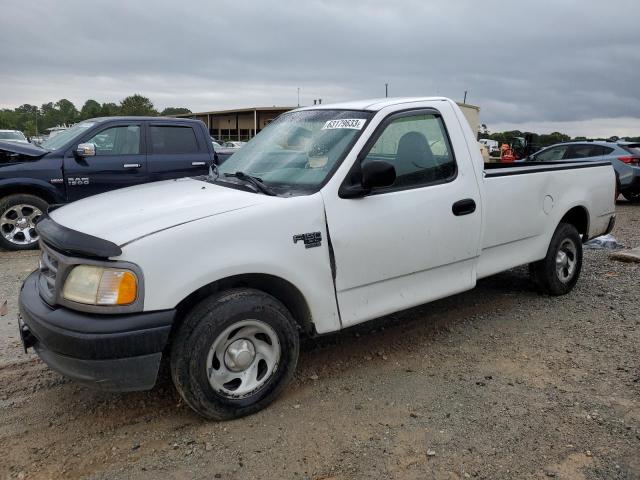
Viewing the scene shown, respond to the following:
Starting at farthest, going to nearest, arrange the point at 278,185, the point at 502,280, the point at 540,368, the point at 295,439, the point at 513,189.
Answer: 1. the point at 502,280
2. the point at 513,189
3. the point at 540,368
4. the point at 278,185
5. the point at 295,439

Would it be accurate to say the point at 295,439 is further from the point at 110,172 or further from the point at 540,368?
the point at 110,172

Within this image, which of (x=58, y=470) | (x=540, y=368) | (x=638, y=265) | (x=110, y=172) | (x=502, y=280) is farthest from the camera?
(x=110, y=172)

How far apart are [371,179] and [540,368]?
1.90 m

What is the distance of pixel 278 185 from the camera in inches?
139

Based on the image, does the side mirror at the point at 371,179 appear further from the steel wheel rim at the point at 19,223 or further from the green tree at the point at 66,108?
the green tree at the point at 66,108

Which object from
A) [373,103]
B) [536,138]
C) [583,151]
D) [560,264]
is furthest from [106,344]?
[536,138]

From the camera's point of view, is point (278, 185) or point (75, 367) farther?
point (278, 185)

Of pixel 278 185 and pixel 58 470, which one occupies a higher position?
pixel 278 185

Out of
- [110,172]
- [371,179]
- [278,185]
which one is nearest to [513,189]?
[371,179]

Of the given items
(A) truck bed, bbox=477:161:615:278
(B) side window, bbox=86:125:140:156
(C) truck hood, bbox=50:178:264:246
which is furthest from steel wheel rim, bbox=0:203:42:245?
(A) truck bed, bbox=477:161:615:278

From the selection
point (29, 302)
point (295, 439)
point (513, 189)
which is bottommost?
point (295, 439)

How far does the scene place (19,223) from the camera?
7543mm

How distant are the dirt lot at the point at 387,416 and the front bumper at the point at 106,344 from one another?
1.48 ft

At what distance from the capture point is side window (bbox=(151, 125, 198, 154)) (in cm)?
821
